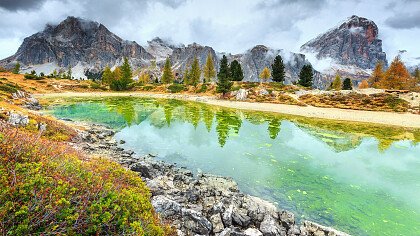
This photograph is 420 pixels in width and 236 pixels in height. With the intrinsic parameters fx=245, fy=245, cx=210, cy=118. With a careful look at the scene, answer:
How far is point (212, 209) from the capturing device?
11383mm

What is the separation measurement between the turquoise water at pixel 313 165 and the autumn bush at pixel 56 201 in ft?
32.3

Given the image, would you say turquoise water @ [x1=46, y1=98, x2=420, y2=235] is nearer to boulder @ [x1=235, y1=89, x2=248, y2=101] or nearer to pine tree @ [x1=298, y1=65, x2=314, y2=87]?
boulder @ [x1=235, y1=89, x2=248, y2=101]

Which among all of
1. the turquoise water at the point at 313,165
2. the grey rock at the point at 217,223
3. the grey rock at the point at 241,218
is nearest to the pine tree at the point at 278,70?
the turquoise water at the point at 313,165

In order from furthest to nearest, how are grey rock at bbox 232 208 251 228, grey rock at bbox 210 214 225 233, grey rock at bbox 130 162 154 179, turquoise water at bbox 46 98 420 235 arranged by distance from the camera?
1. grey rock at bbox 130 162 154 179
2. turquoise water at bbox 46 98 420 235
3. grey rock at bbox 232 208 251 228
4. grey rock at bbox 210 214 225 233

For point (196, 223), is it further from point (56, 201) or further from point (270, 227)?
point (56, 201)

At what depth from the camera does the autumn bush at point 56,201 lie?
4.84m

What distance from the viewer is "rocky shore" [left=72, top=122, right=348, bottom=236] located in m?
9.70

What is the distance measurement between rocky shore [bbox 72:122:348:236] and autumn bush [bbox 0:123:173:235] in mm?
2013

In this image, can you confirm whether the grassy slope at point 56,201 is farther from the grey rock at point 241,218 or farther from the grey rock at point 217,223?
the grey rock at point 241,218

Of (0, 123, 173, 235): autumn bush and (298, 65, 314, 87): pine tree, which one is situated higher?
(298, 65, 314, 87): pine tree

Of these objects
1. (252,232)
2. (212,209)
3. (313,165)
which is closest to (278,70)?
(313,165)

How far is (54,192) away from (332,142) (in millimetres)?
30374

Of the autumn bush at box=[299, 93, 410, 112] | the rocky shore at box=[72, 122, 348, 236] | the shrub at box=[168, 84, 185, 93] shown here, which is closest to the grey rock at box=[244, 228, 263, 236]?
the rocky shore at box=[72, 122, 348, 236]

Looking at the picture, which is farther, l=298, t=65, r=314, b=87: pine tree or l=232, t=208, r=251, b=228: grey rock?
l=298, t=65, r=314, b=87: pine tree
